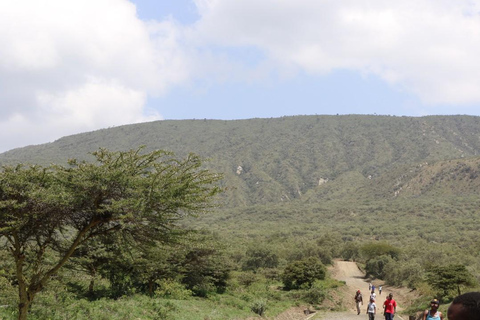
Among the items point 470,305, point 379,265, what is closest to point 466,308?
point 470,305

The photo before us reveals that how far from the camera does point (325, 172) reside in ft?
527

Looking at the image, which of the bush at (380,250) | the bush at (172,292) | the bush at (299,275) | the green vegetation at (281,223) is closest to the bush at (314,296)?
the green vegetation at (281,223)

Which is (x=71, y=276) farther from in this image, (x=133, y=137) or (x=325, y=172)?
(x=133, y=137)

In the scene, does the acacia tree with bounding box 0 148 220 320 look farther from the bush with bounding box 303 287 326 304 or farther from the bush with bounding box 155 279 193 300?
the bush with bounding box 303 287 326 304

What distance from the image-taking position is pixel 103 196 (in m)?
10.0

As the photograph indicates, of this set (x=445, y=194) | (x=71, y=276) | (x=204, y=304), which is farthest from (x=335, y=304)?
(x=445, y=194)

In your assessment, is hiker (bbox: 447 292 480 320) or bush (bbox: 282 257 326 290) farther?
bush (bbox: 282 257 326 290)

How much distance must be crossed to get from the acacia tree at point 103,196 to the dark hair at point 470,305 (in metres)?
7.36

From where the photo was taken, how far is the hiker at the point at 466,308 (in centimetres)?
275

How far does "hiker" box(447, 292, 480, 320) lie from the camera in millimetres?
2752

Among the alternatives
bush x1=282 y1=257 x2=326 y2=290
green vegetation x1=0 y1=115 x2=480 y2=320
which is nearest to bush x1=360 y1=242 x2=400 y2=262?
green vegetation x1=0 y1=115 x2=480 y2=320

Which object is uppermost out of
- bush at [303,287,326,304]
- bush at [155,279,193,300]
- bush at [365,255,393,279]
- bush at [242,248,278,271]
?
bush at [155,279,193,300]

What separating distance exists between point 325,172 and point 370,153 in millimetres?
24497

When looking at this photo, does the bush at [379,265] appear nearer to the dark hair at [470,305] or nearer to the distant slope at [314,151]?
the dark hair at [470,305]
